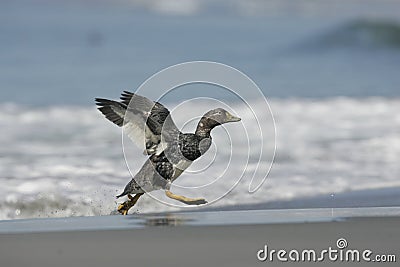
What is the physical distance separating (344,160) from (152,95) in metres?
1.93

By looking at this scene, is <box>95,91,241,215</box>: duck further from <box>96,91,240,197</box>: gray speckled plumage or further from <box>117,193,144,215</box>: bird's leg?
<box>117,193,144,215</box>: bird's leg

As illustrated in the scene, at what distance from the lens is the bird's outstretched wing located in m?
4.94

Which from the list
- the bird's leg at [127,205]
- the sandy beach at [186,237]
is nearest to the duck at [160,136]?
the bird's leg at [127,205]

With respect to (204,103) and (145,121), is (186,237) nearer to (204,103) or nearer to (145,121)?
(145,121)

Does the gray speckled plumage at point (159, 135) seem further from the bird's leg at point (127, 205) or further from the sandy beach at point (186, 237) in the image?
the sandy beach at point (186, 237)

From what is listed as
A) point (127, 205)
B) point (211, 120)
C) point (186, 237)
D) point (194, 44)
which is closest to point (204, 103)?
point (127, 205)

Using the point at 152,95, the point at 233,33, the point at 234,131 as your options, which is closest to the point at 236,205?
the point at 152,95

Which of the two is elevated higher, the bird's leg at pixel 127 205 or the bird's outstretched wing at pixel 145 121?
the bird's outstretched wing at pixel 145 121

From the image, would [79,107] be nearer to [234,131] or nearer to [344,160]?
[234,131]

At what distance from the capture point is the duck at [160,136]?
16.3 feet

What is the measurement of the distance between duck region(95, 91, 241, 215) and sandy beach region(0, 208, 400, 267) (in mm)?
270

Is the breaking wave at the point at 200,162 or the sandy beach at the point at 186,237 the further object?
the breaking wave at the point at 200,162

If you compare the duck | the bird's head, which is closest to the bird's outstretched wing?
the duck

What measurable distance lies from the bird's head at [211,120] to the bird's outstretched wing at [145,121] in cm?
14
